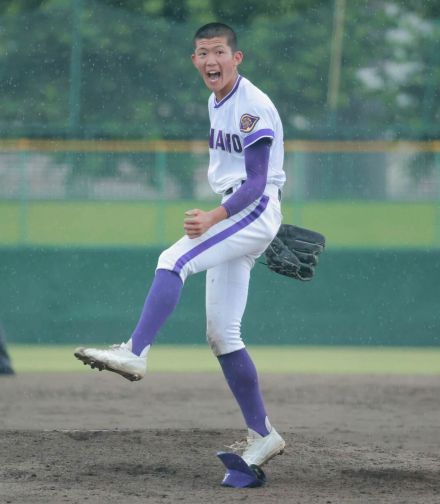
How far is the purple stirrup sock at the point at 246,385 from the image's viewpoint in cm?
481

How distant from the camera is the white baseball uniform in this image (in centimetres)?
457

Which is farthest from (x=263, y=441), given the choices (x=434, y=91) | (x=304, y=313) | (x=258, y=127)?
(x=434, y=91)

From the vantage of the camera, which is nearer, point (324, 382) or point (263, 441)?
point (263, 441)

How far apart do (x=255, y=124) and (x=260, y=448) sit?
1305 mm

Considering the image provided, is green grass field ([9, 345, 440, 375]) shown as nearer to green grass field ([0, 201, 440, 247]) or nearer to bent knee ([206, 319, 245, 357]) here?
green grass field ([0, 201, 440, 247])

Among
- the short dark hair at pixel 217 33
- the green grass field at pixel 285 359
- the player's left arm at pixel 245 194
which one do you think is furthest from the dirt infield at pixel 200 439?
the short dark hair at pixel 217 33

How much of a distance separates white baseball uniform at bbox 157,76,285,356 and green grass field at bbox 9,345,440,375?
16.5ft

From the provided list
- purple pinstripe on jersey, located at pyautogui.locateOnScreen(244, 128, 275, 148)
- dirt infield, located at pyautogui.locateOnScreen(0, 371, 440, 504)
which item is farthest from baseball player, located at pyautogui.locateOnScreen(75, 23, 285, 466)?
dirt infield, located at pyautogui.locateOnScreen(0, 371, 440, 504)

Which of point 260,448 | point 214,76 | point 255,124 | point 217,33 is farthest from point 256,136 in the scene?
point 260,448

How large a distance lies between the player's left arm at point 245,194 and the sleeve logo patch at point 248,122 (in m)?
0.06

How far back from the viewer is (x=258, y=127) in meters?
4.57

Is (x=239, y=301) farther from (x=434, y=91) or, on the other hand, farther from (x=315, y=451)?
(x=434, y=91)

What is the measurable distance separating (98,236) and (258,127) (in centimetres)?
703

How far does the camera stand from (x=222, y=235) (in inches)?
181
